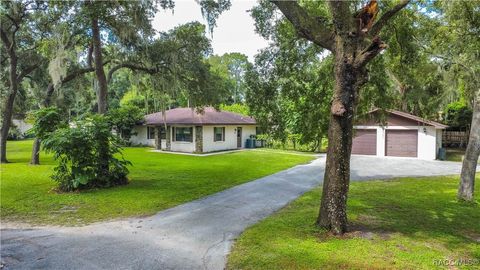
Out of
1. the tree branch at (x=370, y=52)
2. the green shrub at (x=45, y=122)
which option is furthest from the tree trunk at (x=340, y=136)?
the green shrub at (x=45, y=122)

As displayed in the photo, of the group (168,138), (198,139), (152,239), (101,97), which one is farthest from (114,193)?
(168,138)

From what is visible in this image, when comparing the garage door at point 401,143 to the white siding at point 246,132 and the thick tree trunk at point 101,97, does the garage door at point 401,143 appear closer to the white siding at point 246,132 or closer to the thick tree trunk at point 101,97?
the white siding at point 246,132

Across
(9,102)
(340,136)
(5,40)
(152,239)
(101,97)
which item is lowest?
(152,239)

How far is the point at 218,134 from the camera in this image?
23.4 meters

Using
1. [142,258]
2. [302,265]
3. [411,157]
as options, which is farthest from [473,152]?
[411,157]

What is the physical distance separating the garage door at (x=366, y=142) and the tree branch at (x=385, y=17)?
1679cm

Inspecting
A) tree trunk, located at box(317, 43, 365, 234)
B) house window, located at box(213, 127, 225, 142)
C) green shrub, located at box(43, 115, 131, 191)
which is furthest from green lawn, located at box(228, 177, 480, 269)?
house window, located at box(213, 127, 225, 142)

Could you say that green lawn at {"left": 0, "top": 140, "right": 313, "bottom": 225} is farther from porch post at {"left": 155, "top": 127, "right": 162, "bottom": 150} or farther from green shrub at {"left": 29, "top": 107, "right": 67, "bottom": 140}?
porch post at {"left": 155, "top": 127, "right": 162, "bottom": 150}

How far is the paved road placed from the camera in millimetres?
4508

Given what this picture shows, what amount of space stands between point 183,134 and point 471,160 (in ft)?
57.6

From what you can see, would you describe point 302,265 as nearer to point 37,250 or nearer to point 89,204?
point 37,250

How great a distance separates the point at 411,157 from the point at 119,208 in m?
18.9

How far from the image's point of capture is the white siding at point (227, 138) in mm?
22203

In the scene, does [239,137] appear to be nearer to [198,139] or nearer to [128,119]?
[198,139]
